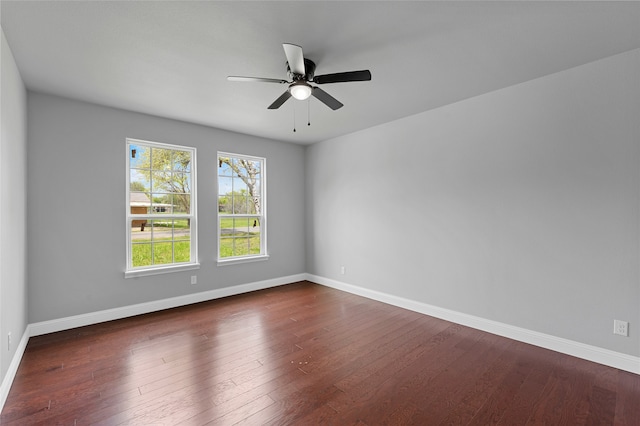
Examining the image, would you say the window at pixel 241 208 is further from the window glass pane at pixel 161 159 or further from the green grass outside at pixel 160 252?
the window glass pane at pixel 161 159

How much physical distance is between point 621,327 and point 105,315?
526 cm

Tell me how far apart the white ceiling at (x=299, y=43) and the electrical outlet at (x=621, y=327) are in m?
2.27

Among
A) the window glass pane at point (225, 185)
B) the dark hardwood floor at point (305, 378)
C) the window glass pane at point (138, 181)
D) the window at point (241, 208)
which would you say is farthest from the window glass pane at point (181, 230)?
the dark hardwood floor at point (305, 378)

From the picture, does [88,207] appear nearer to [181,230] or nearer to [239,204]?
[181,230]

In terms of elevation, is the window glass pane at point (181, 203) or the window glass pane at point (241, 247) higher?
the window glass pane at point (181, 203)

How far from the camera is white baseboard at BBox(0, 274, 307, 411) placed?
7.64 feet

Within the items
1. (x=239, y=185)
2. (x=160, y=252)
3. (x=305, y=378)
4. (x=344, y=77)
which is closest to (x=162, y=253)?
(x=160, y=252)

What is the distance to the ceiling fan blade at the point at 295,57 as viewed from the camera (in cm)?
192

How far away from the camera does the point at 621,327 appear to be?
2.44m

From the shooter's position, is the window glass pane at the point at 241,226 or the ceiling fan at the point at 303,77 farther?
the window glass pane at the point at 241,226

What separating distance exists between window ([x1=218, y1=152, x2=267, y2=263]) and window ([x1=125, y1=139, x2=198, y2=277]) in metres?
0.47

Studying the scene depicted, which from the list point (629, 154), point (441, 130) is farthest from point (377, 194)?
point (629, 154)

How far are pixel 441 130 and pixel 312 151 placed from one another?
2.52 m

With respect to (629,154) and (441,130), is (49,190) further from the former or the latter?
(629,154)
